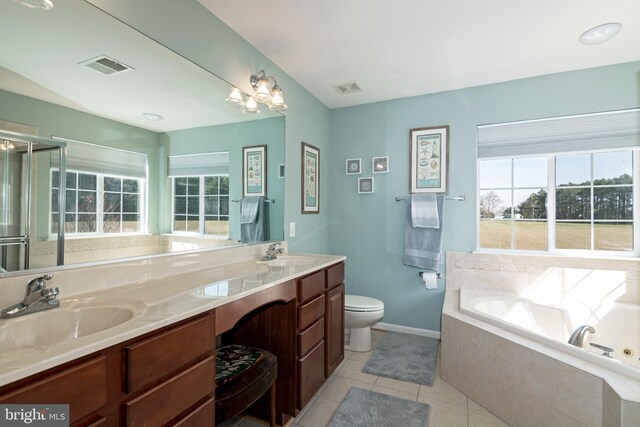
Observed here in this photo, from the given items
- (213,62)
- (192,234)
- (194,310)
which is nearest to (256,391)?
(194,310)

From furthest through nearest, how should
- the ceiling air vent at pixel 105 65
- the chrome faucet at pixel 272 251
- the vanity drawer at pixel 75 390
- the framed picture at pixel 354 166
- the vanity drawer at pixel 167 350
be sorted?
1. the framed picture at pixel 354 166
2. the chrome faucet at pixel 272 251
3. the ceiling air vent at pixel 105 65
4. the vanity drawer at pixel 167 350
5. the vanity drawer at pixel 75 390

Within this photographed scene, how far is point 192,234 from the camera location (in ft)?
6.05

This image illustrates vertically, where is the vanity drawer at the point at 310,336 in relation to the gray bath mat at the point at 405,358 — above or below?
above

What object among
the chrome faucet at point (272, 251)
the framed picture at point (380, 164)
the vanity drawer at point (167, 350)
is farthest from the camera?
the framed picture at point (380, 164)

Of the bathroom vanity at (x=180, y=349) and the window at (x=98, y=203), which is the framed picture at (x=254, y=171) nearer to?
the bathroom vanity at (x=180, y=349)

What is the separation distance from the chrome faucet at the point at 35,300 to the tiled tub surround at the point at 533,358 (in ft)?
7.16

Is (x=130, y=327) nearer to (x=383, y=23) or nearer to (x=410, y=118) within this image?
(x=383, y=23)

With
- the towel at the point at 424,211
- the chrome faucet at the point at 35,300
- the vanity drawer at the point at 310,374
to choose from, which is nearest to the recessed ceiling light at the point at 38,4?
the chrome faucet at the point at 35,300

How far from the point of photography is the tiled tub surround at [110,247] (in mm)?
1182

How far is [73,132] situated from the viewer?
1274 millimetres

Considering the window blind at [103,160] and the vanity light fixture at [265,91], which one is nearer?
the window blind at [103,160]

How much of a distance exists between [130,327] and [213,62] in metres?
1.63

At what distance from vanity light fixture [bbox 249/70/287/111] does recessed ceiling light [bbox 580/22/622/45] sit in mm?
2086

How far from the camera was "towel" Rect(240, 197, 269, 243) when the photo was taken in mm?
2211
